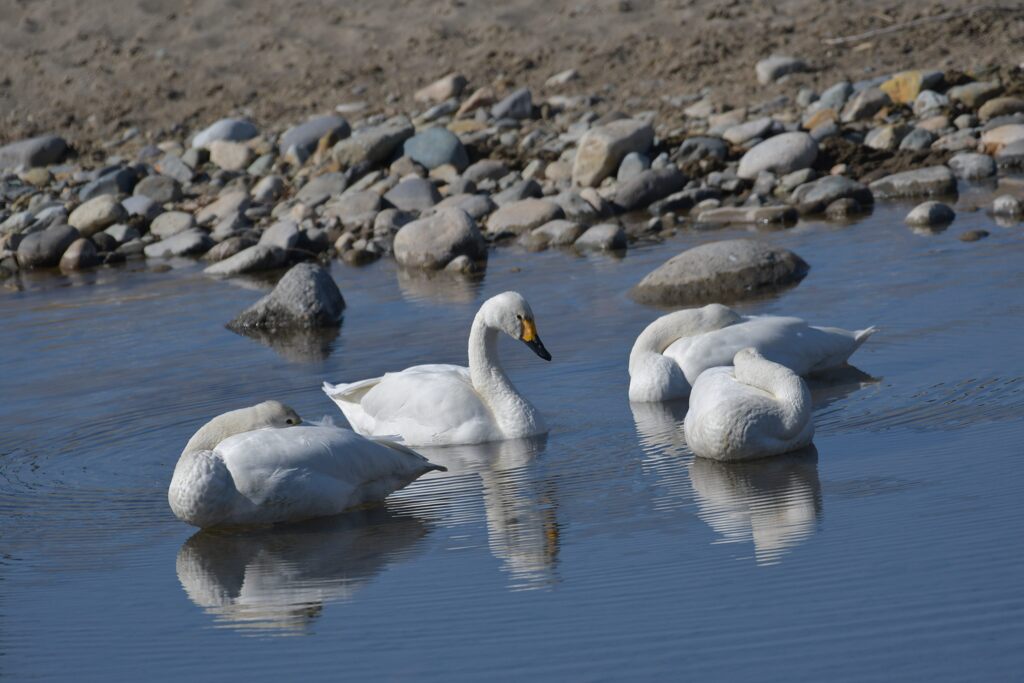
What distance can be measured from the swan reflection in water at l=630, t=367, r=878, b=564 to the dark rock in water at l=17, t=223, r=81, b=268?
465 inches

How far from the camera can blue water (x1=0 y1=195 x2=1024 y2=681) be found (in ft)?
17.4

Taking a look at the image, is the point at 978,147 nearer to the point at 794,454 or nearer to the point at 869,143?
the point at 869,143

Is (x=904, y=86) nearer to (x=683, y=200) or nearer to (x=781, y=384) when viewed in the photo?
(x=683, y=200)

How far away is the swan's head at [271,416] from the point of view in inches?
310

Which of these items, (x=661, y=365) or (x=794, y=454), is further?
(x=661, y=365)

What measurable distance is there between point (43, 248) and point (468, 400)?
1134 cm

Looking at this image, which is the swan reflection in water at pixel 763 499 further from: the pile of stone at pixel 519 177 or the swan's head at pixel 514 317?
the pile of stone at pixel 519 177

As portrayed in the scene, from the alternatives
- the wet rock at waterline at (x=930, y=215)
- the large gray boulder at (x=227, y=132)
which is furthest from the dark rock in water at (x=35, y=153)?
the wet rock at waterline at (x=930, y=215)

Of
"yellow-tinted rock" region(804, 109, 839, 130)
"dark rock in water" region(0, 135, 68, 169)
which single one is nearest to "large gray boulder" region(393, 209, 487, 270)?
"yellow-tinted rock" region(804, 109, 839, 130)

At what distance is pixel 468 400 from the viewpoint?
8.92 m

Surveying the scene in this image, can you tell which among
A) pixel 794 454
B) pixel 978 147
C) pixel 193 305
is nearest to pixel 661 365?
pixel 794 454

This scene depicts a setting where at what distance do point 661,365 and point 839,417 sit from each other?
1207 mm

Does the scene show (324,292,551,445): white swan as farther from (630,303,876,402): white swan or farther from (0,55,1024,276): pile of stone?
(0,55,1024,276): pile of stone

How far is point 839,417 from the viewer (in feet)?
28.0
